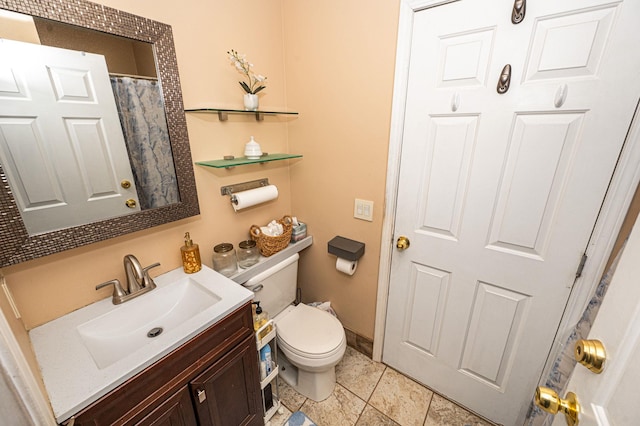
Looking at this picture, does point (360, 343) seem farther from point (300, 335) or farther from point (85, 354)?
point (85, 354)

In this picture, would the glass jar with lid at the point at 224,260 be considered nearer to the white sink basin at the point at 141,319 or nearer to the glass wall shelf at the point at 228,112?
the white sink basin at the point at 141,319

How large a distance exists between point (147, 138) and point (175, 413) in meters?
1.05

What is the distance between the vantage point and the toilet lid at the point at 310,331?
4.51 feet

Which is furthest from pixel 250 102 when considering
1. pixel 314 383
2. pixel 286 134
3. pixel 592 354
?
pixel 314 383

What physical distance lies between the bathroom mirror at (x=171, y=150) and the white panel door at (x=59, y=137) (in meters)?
0.03

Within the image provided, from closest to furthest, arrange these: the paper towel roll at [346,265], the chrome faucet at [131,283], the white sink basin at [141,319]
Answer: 1. the white sink basin at [141,319]
2. the chrome faucet at [131,283]
3. the paper towel roll at [346,265]

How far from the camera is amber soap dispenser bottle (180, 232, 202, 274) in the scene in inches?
47.8

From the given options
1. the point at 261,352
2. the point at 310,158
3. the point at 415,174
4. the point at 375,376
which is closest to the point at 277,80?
the point at 310,158

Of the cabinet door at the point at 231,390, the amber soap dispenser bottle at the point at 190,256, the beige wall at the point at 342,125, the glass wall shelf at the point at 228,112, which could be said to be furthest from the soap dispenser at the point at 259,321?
the glass wall shelf at the point at 228,112

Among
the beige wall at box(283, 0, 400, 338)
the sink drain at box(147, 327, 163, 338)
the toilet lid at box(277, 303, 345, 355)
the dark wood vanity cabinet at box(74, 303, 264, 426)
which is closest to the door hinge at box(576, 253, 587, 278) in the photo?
the beige wall at box(283, 0, 400, 338)

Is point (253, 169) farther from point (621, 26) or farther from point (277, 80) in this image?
point (621, 26)

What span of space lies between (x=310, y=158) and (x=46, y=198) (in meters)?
1.19

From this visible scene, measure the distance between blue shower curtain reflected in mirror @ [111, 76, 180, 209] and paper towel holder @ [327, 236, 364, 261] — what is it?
91cm

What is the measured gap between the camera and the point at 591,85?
0.85 m
